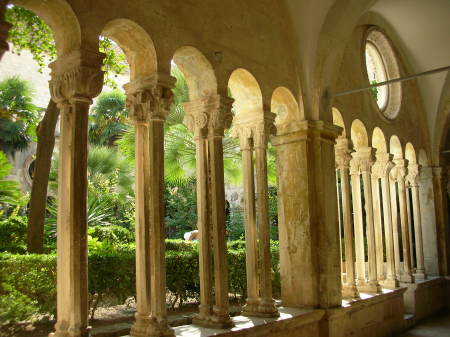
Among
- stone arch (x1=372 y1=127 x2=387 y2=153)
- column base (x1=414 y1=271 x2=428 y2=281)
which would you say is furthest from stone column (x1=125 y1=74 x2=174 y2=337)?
column base (x1=414 y1=271 x2=428 y2=281)

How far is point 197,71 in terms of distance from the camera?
5.48m

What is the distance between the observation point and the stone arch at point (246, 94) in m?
5.97

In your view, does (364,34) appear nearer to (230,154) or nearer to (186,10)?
(230,154)

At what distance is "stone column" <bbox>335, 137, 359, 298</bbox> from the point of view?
7.43m

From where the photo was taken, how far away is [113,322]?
7.08 m

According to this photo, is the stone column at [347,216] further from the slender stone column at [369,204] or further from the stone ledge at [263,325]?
the stone ledge at [263,325]

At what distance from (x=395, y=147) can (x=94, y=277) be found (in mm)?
6351

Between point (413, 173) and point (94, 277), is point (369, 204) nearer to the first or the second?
point (413, 173)

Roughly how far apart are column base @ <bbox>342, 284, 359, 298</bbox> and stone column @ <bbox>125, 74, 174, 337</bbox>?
147 inches

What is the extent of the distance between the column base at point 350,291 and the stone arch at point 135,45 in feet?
14.8

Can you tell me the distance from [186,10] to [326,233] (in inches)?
129

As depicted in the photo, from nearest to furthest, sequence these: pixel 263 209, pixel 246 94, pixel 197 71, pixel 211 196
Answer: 1. pixel 211 196
2. pixel 197 71
3. pixel 263 209
4. pixel 246 94

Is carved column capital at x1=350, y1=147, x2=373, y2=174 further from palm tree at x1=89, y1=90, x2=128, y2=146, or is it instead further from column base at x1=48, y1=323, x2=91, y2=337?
palm tree at x1=89, y1=90, x2=128, y2=146

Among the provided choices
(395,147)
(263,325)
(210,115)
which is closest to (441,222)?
(395,147)
